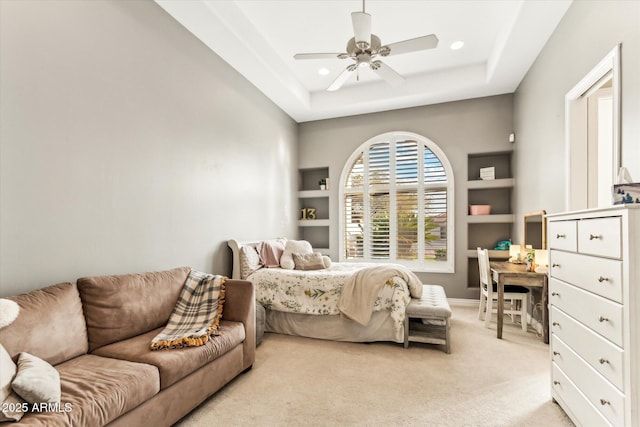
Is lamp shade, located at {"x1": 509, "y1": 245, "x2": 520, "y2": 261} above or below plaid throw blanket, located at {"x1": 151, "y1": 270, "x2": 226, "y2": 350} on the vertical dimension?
above

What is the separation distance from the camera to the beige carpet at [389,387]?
196cm

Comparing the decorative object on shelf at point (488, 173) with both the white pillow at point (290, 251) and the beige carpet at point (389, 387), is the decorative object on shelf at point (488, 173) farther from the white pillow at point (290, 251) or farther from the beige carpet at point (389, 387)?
the white pillow at point (290, 251)

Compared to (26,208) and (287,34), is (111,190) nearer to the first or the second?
(26,208)

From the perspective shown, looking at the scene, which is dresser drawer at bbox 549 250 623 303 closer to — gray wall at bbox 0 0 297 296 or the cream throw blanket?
the cream throw blanket

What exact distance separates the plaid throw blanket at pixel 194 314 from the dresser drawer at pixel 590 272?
2.25 meters

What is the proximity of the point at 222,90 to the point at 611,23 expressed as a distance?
350 centimetres

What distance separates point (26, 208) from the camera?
1889mm

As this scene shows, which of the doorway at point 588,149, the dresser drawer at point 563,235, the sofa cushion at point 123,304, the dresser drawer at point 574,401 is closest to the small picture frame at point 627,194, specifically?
the dresser drawer at point 563,235

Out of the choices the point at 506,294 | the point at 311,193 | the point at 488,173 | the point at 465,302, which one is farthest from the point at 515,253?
the point at 311,193

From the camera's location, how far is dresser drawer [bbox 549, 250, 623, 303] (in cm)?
144

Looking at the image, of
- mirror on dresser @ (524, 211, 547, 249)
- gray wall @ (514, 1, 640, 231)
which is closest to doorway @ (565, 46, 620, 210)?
gray wall @ (514, 1, 640, 231)

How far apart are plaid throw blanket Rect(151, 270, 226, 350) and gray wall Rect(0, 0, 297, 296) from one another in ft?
1.64

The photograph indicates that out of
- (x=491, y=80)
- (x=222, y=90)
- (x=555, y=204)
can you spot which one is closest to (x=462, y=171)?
(x=491, y=80)

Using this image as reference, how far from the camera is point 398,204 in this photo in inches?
208
